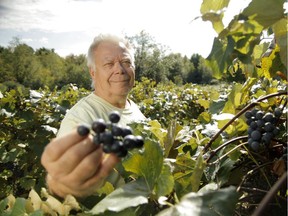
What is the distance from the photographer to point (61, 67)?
59.3 m

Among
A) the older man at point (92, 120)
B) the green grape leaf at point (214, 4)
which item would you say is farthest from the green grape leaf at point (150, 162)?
the green grape leaf at point (214, 4)

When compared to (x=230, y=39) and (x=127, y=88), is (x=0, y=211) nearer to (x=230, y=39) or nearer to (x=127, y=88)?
(x=230, y=39)

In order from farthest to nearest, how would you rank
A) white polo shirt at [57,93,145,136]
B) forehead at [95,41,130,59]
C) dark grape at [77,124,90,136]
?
forehead at [95,41,130,59] → white polo shirt at [57,93,145,136] → dark grape at [77,124,90,136]

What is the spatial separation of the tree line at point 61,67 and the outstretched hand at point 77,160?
4699 cm

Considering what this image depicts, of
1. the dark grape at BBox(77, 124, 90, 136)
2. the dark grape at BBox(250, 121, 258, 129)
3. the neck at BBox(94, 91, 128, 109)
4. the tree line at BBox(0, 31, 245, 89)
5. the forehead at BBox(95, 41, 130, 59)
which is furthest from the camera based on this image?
the tree line at BBox(0, 31, 245, 89)

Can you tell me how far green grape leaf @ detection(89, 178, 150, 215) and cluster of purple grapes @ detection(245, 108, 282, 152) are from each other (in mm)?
377

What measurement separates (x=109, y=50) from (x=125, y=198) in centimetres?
200

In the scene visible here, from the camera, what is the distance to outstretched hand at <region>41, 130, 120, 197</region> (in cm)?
58

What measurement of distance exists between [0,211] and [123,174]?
0.46 m

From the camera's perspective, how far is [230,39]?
3.21 feet

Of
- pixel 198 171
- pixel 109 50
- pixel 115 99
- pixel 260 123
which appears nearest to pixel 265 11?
pixel 260 123

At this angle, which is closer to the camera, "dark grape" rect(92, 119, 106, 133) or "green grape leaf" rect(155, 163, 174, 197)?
"dark grape" rect(92, 119, 106, 133)

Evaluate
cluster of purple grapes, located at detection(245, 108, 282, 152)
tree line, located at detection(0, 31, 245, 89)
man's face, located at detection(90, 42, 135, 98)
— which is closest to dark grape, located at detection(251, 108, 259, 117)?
cluster of purple grapes, located at detection(245, 108, 282, 152)

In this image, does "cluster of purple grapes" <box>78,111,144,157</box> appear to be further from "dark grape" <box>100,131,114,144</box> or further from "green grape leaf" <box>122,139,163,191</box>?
"green grape leaf" <box>122,139,163,191</box>
